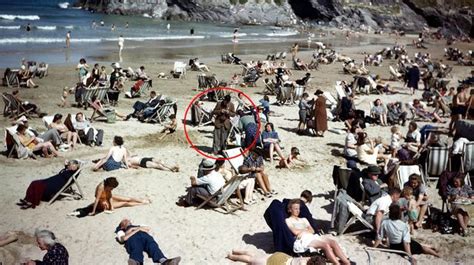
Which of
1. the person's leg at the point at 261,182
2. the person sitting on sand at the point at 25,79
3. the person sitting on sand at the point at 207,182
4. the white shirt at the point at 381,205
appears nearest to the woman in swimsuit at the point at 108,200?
the person sitting on sand at the point at 207,182

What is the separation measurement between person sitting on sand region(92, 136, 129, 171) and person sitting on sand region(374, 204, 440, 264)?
Result: 5887 millimetres

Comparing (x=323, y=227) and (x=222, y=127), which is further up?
(x=222, y=127)

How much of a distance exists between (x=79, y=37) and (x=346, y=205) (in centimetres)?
4191

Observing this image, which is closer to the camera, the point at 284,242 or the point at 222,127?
the point at 284,242

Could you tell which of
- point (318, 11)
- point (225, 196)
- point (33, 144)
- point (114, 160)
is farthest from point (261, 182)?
point (318, 11)

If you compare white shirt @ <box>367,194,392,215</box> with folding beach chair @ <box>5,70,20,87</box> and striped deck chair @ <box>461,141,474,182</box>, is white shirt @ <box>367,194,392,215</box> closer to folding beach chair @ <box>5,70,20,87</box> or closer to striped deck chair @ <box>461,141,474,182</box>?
striped deck chair @ <box>461,141,474,182</box>

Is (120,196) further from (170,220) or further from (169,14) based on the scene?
(169,14)

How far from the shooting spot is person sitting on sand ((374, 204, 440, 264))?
7.42m

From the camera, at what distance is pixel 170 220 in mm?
8586

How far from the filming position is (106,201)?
28.9ft

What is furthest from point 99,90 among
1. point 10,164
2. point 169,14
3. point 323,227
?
point 169,14

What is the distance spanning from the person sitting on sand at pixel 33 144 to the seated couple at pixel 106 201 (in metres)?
3.24

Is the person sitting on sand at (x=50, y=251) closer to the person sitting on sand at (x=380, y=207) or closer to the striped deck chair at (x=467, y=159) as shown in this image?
the person sitting on sand at (x=380, y=207)

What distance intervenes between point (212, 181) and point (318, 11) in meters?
81.2
